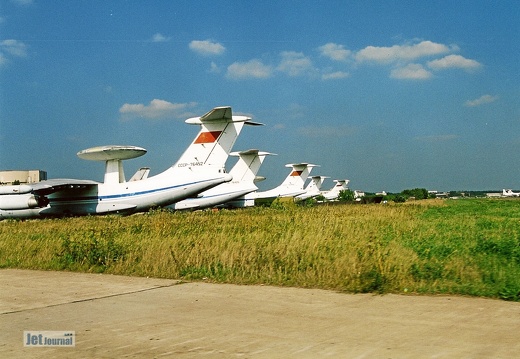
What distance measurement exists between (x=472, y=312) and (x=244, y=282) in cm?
364

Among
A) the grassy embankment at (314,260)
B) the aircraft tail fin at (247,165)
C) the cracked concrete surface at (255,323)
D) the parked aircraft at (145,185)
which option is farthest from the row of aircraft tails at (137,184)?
the cracked concrete surface at (255,323)

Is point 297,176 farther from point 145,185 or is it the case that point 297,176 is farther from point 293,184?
point 145,185

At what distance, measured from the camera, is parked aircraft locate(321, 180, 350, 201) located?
98544mm

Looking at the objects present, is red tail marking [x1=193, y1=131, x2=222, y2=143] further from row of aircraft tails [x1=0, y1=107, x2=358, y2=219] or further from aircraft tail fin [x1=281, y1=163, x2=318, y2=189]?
aircraft tail fin [x1=281, y1=163, x2=318, y2=189]

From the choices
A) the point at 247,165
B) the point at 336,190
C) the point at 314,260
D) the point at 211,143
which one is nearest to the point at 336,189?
the point at 336,190

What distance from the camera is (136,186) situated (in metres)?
30.4

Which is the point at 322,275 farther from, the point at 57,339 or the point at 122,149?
the point at 122,149

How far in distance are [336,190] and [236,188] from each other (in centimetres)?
6026

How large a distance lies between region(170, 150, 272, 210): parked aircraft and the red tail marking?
6.22 m

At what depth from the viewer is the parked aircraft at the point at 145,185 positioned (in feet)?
98.8

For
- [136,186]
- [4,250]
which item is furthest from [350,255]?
[136,186]

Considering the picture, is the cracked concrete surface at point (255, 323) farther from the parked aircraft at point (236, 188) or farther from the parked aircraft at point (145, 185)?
the parked aircraft at point (236, 188)

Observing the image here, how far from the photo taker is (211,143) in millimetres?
30875

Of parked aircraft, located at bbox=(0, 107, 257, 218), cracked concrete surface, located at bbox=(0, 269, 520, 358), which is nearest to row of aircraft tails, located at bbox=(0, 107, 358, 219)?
parked aircraft, located at bbox=(0, 107, 257, 218)
